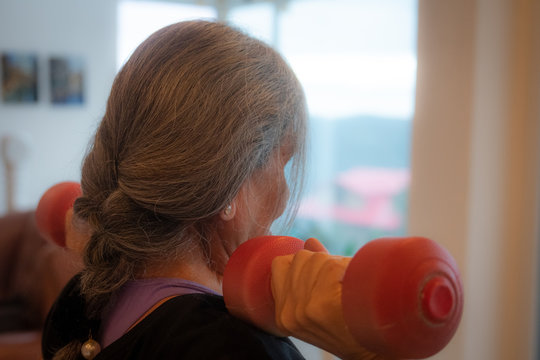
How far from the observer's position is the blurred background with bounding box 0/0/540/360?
6.39 ft

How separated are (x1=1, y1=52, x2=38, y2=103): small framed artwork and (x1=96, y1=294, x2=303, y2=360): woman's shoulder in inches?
148

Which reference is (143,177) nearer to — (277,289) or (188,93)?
(188,93)

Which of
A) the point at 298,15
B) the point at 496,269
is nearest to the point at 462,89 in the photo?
the point at 496,269

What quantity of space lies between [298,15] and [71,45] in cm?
180

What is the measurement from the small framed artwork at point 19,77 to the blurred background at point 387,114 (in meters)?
0.01

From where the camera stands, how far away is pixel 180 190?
0.64m

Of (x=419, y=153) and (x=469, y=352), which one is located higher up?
(x=419, y=153)

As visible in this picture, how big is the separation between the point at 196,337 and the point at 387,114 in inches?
106

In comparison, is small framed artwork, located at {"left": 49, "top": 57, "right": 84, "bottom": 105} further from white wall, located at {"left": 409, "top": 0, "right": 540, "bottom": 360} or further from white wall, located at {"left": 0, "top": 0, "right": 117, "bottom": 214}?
white wall, located at {"left": 409, "top": 0, "right": 540, "bottom": 360}

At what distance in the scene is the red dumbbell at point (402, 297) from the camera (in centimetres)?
44

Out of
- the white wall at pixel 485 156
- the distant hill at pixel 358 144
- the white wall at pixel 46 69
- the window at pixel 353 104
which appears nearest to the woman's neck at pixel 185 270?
the white wall at pixel 485 156

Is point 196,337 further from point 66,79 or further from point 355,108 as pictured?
point 66,79

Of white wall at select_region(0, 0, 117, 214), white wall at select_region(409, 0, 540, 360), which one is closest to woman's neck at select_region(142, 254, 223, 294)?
white wall at select_region(409, 0, 540, 360)

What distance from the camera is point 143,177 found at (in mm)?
651
